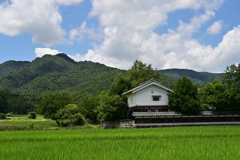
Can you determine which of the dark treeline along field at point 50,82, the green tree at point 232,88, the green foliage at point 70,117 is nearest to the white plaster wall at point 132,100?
the green foliage at point 70,117

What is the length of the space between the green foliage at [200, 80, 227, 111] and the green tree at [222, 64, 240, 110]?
492 mm

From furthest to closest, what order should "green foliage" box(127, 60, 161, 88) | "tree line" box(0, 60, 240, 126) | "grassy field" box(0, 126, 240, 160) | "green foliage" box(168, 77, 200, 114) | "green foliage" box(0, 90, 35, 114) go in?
"green foliage" box(0, 90, 35, 114), "green foliage" box(127, 60, 161, 88), "tree line" box(0, 60, 240, 126), "green foliage" box(168, 77, 200, 114), "grassy field" box(0, 126, 240, 160)

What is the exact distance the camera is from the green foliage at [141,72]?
50656 mm

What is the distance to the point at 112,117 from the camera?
3388cm

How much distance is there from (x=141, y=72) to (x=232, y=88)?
77.7 ft

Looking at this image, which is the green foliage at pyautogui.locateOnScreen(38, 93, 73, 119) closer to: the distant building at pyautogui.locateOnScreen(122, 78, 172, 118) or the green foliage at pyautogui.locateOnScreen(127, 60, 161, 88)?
the distant building at pyautogui.locateOnScreen(122, 78, 172, 118)

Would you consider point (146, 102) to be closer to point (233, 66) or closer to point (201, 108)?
point (201, 108)

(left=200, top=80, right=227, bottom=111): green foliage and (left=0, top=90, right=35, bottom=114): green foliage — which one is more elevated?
(left=0, top=90, right=35, bottom=114): green foliage

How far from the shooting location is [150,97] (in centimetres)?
3192

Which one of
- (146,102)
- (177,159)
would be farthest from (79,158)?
(146,102)

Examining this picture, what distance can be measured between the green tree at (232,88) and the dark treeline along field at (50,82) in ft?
151

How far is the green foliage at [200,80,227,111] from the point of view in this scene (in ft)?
99.2

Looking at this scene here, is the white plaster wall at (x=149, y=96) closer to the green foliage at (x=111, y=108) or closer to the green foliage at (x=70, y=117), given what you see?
the green foliage at (x=111, y=108)

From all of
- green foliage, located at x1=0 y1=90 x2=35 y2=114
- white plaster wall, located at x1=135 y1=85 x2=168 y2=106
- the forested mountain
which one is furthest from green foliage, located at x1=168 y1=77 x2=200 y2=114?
green foliage, located at x1=0 y1=90 x2=35 y2=114
